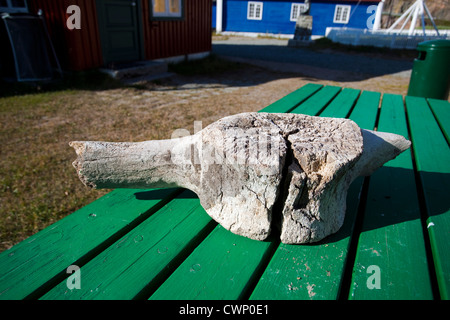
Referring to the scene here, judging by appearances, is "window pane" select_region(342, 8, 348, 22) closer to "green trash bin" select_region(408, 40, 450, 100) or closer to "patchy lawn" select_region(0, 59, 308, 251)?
"patchy lawn" select_region(0, 59, 308, 251)

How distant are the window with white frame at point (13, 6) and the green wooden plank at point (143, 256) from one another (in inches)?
294

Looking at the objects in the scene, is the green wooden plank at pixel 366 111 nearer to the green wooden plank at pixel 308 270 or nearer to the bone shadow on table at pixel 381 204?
the bone shadow on table at pixel 381 204

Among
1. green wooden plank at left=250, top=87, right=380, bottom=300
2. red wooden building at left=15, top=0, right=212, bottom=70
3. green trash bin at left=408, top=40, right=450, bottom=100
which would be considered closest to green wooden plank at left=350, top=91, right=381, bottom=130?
green trash bin at left=408, top=40, right=450, bottom=100

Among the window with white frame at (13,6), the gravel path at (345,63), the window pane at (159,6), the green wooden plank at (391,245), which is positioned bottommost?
the gravel path at (345,63)

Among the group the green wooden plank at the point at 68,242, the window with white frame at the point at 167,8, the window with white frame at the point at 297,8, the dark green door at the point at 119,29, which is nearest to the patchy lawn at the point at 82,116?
the dark green door at the point at 119,29

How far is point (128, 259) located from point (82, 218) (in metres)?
0.41

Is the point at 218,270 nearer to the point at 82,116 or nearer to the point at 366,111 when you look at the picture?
the point at 366,111

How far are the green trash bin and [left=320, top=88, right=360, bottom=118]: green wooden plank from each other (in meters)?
1.44

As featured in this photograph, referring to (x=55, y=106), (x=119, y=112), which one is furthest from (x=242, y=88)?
(x=55, y=106)

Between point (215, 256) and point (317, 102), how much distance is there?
2641mm

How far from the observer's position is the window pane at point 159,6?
8164 millimetres

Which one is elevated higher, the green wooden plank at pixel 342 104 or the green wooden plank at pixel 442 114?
the green wooden plank at pixel 342 104

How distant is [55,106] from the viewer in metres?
5.32

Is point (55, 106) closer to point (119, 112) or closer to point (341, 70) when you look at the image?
point (119, 112)
